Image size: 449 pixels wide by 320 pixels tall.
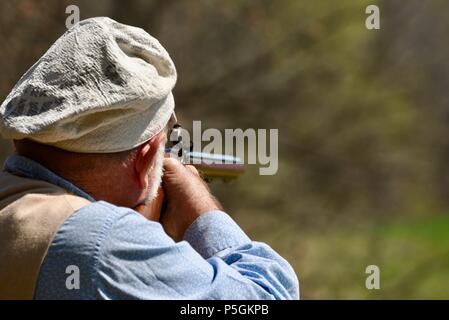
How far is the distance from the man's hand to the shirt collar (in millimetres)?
341

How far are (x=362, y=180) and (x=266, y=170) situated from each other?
1.39 meters

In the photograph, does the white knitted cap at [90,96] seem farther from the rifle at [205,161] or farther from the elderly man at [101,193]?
the rifle at [205,161]

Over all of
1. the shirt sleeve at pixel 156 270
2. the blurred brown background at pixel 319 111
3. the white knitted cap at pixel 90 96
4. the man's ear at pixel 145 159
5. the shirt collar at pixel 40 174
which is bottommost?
the shirt sleeve at pixel 156 270

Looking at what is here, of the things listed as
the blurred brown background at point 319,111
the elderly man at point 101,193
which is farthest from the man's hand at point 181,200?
the blurred brown background at point 319,111

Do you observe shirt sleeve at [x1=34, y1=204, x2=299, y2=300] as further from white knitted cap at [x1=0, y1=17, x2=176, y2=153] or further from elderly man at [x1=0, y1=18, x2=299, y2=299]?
white knitted cap at [x1=0, y1=17, x2=176, y2=153]

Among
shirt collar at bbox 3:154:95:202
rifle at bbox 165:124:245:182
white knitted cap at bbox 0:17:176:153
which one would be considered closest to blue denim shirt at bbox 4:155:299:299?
shirt collar at bbox 3:154:95:202

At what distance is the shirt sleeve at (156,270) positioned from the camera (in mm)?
2080

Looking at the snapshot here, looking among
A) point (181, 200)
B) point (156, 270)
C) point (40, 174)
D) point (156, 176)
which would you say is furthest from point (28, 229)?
point (181, 200)

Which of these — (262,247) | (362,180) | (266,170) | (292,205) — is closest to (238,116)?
(266,170)

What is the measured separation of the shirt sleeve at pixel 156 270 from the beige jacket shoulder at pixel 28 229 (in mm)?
49

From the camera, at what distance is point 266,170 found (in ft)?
29.8

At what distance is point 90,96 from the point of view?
7.22 ft

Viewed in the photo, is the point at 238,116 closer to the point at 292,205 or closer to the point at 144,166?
the point at 292,205

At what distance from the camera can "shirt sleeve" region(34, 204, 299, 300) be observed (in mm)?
2080
